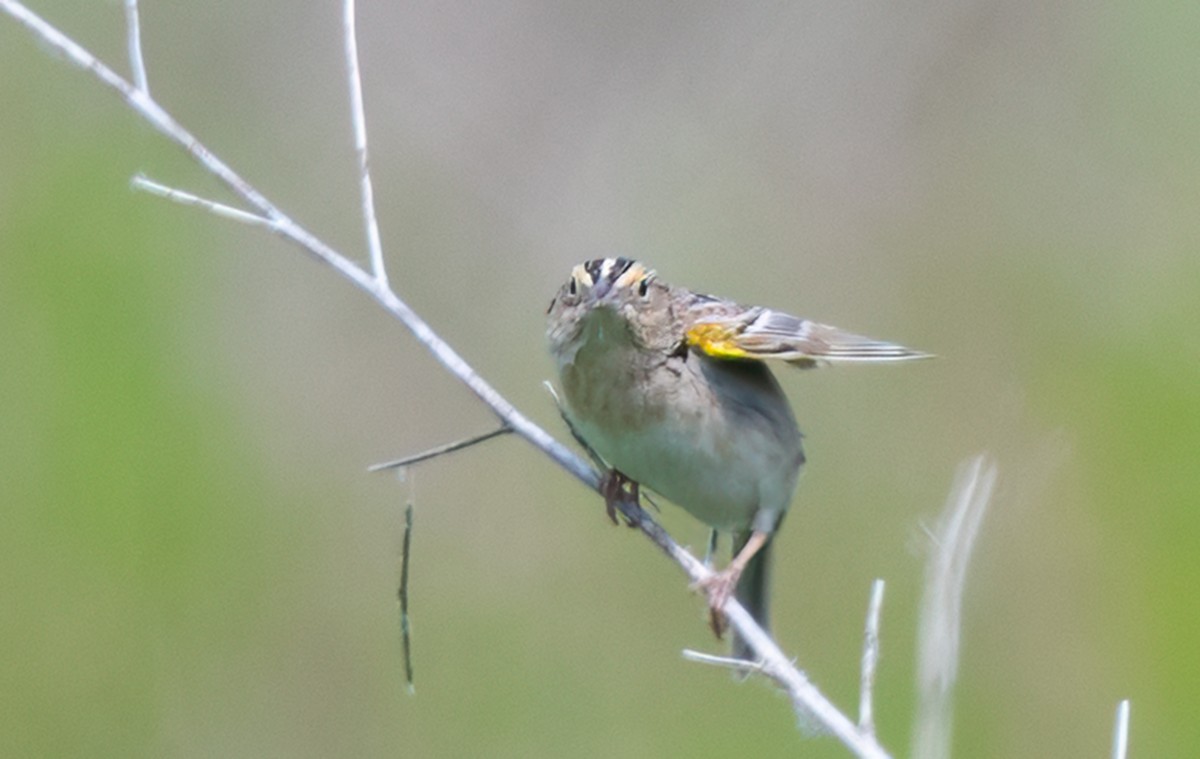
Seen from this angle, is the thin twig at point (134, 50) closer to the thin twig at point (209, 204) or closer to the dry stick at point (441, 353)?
the dry stick at point (441, 353)

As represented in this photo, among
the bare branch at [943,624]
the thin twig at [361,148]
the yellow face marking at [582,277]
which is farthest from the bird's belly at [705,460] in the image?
the bare branch at [943,624]

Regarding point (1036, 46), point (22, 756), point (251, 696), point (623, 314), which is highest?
point (1036, 46)

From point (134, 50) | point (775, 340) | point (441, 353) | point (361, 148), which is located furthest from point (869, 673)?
point (134, 50)

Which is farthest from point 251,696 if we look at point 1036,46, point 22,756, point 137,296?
point 1036,46

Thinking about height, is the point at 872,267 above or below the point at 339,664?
above

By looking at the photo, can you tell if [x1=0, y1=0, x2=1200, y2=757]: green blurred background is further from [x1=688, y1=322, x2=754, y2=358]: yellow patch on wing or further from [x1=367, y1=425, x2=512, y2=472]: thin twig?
[x1=367, y1=425, x2=512, y2=472]: thin twig

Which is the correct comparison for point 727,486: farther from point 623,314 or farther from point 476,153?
point 476,153

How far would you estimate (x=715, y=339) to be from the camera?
11.7ft

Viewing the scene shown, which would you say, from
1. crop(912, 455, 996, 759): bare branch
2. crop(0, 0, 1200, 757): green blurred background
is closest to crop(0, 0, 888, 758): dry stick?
crop(912, 455, 996, 759): bare branch

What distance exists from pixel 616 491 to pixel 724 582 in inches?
11.9

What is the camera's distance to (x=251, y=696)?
5609 mm

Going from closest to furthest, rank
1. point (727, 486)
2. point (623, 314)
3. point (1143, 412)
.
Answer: point (623, 314)
point (727, 486)
point (1143, 412)

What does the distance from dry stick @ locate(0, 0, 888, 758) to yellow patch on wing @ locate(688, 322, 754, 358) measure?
1.76 feet

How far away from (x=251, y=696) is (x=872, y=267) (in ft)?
9.65
